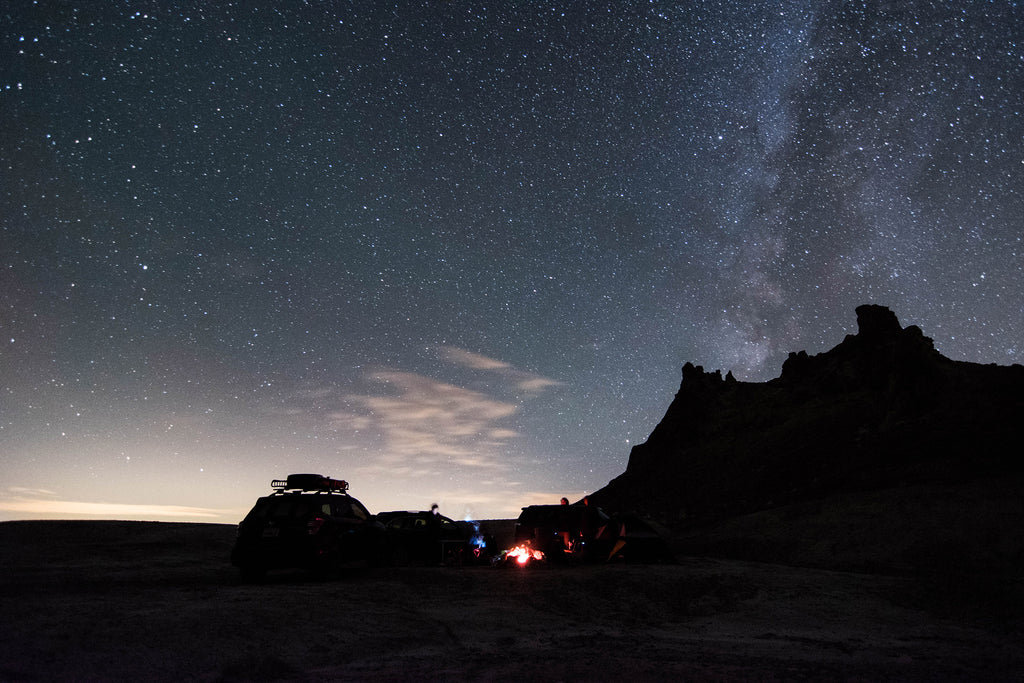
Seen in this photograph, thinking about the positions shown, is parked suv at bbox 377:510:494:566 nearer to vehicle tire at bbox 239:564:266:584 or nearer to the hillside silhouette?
vehicle tire at bbox 239:564:266:584

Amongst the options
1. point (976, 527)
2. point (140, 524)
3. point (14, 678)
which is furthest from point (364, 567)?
point (976, 527)

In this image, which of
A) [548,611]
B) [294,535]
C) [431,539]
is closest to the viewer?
[548,611]

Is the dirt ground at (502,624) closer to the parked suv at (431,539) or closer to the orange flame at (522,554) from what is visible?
the parked suv at (431,539)

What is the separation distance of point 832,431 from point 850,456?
24.1 ft

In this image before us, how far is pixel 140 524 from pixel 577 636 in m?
22.0

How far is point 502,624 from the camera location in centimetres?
941

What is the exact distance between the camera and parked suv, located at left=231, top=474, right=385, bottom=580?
12.3 meters

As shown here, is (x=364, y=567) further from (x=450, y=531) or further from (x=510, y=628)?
(x=510, y=628)

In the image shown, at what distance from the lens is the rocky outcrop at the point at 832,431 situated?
45.3 metres

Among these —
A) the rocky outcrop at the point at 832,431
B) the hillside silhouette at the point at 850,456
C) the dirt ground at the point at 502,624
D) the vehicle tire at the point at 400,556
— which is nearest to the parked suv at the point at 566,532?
the dirt ground at the point at 502,624

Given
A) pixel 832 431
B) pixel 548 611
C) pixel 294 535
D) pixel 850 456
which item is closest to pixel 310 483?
pixel 294 535

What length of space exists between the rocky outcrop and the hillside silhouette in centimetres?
16

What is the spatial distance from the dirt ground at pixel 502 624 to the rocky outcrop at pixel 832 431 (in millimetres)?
29682

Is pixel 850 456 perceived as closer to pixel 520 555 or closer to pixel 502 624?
pixel 520 555
